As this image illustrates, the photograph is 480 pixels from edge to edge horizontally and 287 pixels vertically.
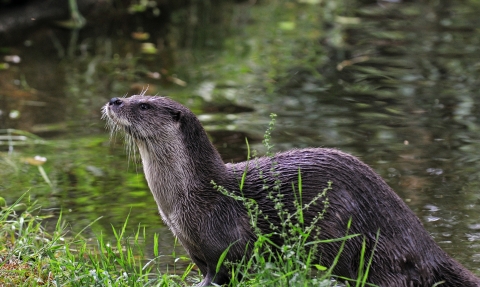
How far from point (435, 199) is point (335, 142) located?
1.18m

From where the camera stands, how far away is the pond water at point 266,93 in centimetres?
521

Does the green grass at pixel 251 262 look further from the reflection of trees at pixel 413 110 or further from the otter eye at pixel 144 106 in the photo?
the reflection of trees at pixel 413 110

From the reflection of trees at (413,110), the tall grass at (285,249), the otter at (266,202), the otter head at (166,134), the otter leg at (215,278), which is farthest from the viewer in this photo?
the reflection of trees at (413,110)

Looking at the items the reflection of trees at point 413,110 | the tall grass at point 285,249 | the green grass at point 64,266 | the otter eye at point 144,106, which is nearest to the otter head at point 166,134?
the otter eye at point 144,106

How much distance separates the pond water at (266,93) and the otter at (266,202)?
54 cm

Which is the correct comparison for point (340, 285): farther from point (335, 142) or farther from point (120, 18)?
point (120, 18)

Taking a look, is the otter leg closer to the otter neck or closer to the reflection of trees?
the otter neck

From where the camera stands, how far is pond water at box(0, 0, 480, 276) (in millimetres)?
5211

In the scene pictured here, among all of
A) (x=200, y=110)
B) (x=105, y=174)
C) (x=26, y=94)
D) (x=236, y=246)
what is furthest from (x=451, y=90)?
(x=236, y=246)

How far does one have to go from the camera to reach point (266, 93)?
7.36 meters

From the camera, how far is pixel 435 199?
4.97 metres

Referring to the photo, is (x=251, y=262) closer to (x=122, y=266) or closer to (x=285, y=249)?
(x=285, y=249)

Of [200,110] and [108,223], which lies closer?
[108,223]

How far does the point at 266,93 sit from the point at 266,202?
3.85 meters
